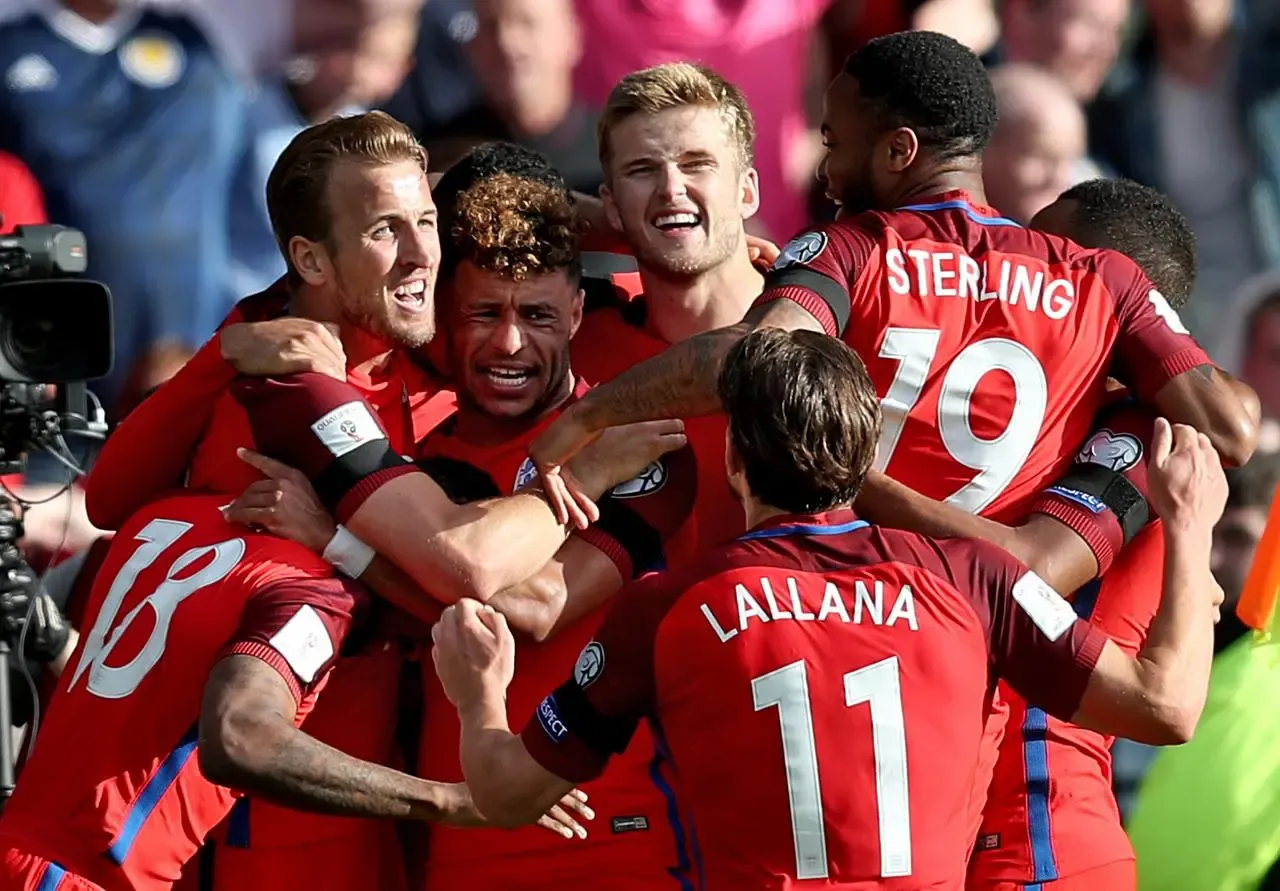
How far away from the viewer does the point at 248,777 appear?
11.9ft

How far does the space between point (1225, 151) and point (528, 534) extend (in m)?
Answer: 4.63

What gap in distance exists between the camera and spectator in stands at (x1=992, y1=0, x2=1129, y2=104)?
24.4ft

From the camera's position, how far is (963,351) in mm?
4105

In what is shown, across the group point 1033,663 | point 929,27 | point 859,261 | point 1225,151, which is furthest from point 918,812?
point 1225,151

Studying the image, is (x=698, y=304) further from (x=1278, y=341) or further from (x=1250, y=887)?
(x=1278, y=341)

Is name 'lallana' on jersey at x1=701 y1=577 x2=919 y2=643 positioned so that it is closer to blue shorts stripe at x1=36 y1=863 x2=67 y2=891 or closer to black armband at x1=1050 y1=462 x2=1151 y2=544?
black armband at x1=1050 y1=462 x2=1151 y2=544

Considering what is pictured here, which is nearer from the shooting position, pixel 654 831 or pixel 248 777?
pixel 248 777

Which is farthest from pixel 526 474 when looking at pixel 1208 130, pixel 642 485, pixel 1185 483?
pixel 1208 130

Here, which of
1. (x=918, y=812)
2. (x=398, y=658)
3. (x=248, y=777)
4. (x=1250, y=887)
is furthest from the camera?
(x=1250, y=887)

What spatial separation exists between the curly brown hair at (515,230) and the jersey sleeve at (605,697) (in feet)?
4.29

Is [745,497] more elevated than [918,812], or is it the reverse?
[745,497]

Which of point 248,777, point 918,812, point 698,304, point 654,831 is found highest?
point 698,304

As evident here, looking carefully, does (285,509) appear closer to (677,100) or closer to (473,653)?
(473,653)

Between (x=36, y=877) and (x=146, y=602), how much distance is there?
1.89 ft
